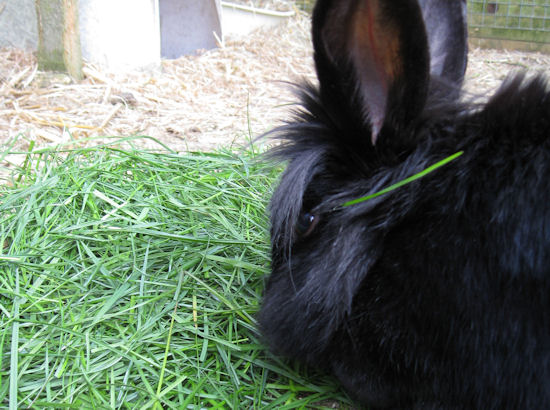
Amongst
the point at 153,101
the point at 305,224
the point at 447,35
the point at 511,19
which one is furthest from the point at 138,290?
the point at 511,19

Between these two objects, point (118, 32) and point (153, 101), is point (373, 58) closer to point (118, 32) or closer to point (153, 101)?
point (153, 101)

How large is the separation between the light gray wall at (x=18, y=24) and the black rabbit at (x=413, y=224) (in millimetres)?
4376

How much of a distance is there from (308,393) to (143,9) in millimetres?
3804

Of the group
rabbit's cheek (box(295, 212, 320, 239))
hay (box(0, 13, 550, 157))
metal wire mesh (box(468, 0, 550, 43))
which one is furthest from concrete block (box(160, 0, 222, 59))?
rabbit's cheek (box(295, 212, 320, 239))

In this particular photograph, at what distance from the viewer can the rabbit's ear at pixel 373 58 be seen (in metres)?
1.04

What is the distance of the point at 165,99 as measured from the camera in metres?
4.07

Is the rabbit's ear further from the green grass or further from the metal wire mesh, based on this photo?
the metal wire mesh

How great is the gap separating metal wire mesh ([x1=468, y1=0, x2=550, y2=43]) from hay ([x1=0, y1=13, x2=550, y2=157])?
71 centimetres

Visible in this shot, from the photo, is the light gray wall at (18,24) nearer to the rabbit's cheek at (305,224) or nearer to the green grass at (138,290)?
the green grass at (138,290)

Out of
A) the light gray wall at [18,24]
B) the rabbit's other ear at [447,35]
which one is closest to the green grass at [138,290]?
the rabbit's other ear at [447,35]

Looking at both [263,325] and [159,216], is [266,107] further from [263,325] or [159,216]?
[263,325]

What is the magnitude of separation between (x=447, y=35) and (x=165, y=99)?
2801 mm

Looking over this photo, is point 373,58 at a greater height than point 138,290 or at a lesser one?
greater

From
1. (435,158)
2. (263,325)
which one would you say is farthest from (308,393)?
(435,158)
